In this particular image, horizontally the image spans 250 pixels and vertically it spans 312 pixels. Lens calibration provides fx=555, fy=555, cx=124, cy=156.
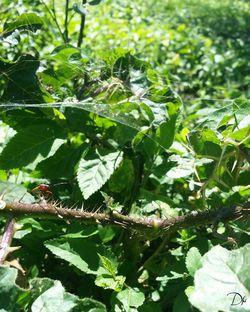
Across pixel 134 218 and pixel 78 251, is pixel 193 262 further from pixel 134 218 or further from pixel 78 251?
pixel 78 251

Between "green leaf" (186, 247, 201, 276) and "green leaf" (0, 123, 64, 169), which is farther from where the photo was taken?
"green leaf" (0, 123, 64, 169)

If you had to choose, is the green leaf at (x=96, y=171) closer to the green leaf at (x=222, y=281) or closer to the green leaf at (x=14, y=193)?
the green leaf at (x=14, y=193)

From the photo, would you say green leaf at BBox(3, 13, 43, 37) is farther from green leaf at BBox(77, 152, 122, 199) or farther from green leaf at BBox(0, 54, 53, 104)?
green leaf at BBox(77, 152, 122, 199)

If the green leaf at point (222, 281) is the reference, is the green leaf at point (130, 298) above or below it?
below

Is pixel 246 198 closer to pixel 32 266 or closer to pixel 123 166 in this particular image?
pixel 123 166

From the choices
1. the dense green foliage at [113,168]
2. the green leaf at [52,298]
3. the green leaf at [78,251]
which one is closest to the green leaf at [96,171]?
the dense green foliage at [113,168]

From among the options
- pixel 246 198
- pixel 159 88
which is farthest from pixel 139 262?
pixel 159 88

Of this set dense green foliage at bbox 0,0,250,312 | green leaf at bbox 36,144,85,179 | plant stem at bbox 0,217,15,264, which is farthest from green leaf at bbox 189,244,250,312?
green leaf at bbox 36,144,85,179

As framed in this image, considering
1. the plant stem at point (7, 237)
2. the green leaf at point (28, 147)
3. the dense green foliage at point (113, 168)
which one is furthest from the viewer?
the green leaf at point (28, 147)
